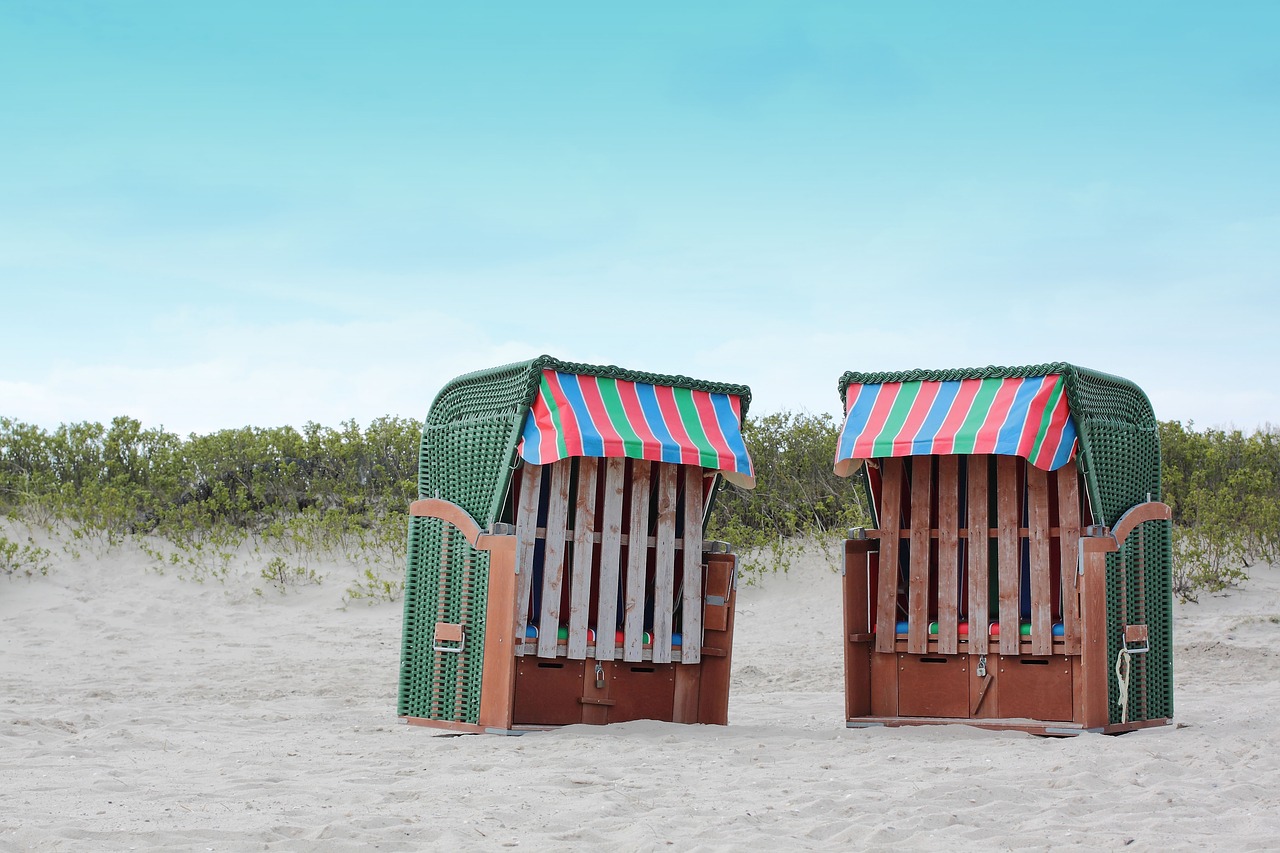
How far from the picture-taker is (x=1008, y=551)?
24.7 feet

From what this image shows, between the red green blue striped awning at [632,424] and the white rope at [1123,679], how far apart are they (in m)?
2.49

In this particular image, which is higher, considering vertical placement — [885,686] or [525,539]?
[525,539]

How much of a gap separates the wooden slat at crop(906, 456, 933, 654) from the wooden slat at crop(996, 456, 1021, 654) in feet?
1.44

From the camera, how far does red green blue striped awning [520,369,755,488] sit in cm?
714

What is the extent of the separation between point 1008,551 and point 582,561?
2.62 metres

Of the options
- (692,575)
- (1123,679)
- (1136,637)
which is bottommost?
(1123,679)

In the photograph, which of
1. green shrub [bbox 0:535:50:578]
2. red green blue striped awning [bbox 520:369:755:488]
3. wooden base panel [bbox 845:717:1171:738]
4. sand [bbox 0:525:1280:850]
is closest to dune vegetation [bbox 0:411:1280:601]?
green shrub [bbox 0:535:50:578]

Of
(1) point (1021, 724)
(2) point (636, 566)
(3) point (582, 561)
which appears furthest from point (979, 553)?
(3) point (582, 561)

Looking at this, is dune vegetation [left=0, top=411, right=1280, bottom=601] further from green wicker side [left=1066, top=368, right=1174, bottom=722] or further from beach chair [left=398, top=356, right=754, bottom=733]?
beach chair [left=398, top=356, right=754, bottom=733]

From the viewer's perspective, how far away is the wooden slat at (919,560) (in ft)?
25.3

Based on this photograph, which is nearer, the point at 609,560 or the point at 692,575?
the point at 609,560

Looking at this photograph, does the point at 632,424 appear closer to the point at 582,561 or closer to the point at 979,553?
the point at 582,561

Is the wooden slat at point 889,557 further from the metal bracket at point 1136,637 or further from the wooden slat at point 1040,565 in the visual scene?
the metal bracket at point 1136,637

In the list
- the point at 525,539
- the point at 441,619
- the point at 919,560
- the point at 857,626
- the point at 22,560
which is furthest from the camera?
the point at 22,560
